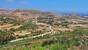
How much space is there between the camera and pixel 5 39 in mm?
48844

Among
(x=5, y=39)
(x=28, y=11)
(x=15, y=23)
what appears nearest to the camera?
(x=5, y=39)

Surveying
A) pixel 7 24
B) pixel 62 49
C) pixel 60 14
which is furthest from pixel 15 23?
pixel 62 49

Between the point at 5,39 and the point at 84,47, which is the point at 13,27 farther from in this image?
the point at 84,47

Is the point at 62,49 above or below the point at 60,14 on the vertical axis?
above

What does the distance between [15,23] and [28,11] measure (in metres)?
28.1

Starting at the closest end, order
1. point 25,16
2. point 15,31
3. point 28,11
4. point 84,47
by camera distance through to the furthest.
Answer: point 84,47 → point 15,31 → point 25,16 → point 28,11

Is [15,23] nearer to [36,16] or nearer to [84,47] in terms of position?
[36,16]

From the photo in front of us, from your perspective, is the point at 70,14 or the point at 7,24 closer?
the point at 7,24

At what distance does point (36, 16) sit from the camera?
299ft

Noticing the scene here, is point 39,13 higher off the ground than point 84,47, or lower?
lower

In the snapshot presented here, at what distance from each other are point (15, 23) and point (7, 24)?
240cm

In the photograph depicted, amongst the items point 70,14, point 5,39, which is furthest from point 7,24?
point 70,14

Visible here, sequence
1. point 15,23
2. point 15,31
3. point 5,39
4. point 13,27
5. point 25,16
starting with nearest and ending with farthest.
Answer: point 5,39
point 15,31
point 13,27
point 15,23
point 25,16

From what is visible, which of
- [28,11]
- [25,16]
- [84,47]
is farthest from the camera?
[28,11]
